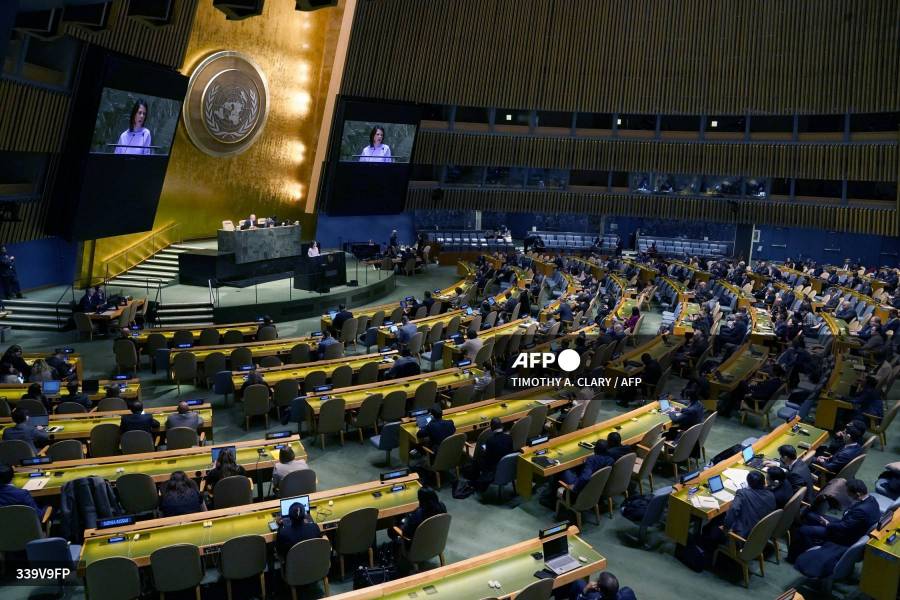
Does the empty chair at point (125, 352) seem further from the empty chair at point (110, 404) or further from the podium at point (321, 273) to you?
the podium at point (321, 273)

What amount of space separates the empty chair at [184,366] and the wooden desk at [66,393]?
1.21 m

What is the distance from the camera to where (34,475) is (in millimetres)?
7062

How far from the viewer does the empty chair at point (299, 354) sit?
40.8 feet

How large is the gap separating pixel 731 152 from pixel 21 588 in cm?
2794

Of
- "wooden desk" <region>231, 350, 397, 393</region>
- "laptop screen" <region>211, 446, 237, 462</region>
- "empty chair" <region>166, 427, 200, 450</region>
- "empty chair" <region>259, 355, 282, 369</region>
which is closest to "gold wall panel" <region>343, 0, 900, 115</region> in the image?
"wooden desk" <region>231, 350, 397, 393</region>

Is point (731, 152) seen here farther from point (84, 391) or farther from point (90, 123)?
point (84, 391)

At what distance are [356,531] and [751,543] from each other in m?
3.88

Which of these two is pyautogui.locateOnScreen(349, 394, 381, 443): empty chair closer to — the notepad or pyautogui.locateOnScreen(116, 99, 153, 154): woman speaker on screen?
the notepad

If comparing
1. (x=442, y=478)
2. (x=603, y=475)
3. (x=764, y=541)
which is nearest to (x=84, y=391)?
(x=442, y=478)

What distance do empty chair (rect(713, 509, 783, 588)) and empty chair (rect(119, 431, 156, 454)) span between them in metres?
6.59

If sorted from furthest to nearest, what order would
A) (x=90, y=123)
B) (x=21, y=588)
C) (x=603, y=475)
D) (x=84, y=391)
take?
(x=90, y=123), (x=84, y=391), (x=603, y=475), (x=21, y=588)

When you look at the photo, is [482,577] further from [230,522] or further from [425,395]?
[425,395]

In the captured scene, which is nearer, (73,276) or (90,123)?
(90,123)

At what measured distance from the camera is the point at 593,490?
7703 millimetres
